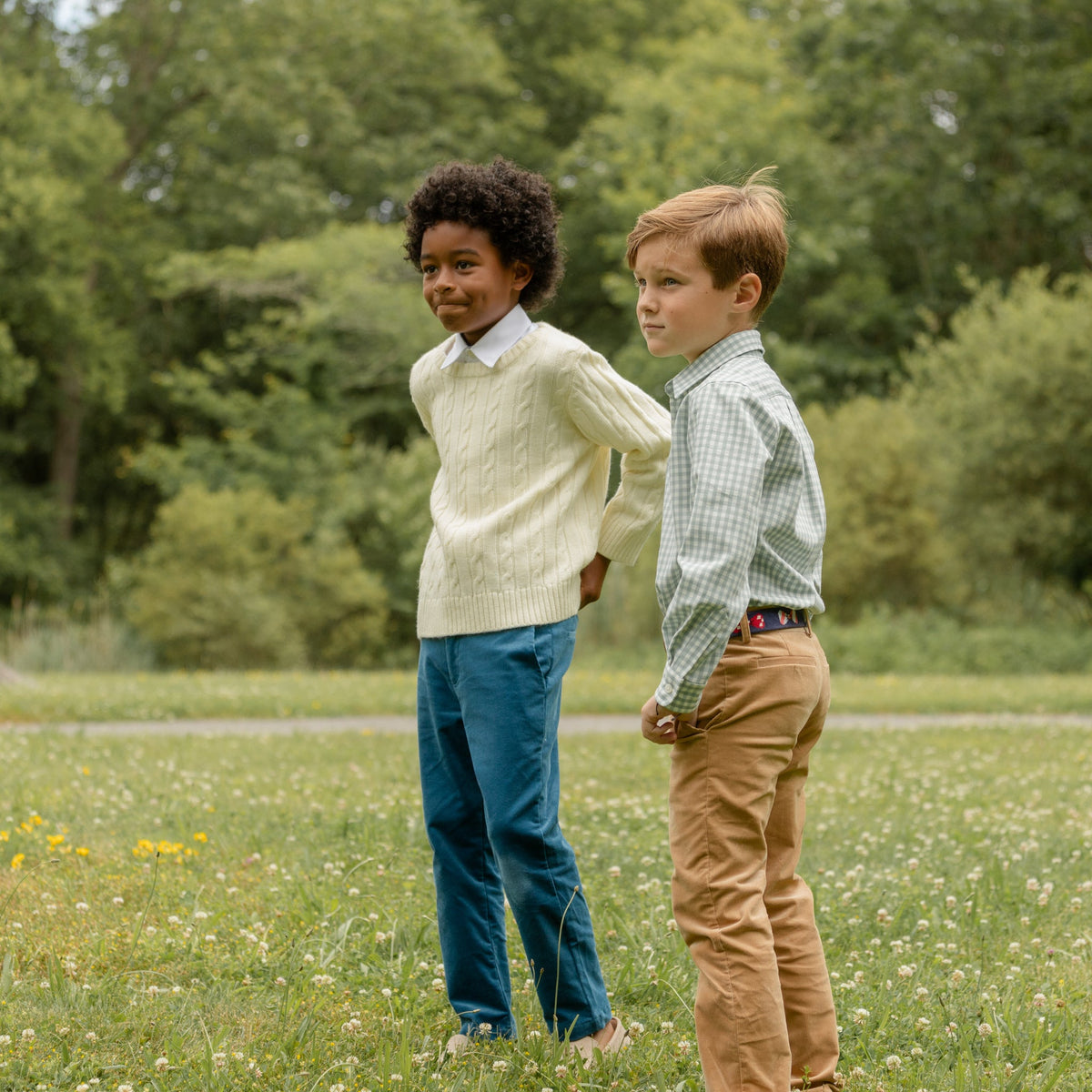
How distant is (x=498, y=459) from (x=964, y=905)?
2.54 metres

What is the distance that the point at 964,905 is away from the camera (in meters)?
4.43

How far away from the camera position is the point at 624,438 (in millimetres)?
3104

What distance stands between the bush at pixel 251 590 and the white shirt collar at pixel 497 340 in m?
17.9

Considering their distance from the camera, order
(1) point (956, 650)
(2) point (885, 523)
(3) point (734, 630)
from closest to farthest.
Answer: (3) point (734, 630)
(1) point (956, 650)
(2) point (885, 523)

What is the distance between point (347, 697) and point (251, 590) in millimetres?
9727

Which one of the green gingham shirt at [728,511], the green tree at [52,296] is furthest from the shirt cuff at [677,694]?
the green tree at [52,296]

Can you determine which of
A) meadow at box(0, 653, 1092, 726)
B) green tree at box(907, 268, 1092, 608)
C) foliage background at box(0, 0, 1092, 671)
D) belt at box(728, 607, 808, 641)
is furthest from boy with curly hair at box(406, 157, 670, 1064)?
foliage background at box(0, 0, 1092, 671)

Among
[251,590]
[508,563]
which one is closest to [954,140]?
[251,590]

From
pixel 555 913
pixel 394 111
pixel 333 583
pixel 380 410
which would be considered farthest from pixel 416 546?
pixel 555 913

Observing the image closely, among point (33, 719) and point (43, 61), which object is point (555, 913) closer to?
point (33, 719)

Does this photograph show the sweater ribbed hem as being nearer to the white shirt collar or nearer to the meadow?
the white shirt collar

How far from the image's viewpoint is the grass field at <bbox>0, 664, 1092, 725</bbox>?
10.5 metres

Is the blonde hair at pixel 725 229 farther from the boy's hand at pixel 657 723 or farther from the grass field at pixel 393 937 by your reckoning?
the grass field at pixel 393 937

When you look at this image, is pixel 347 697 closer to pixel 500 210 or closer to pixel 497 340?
pixel 497 340
